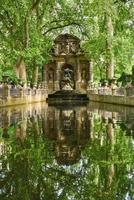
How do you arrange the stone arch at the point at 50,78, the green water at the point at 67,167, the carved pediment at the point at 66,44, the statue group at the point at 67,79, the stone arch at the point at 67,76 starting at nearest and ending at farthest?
the green water at the point at 67,167 < the carved pediment at the point at 66,44 < the statue group at the point at 67,79 < the stone arch at the point at 67,76 < the stone arch at the point at 50,78

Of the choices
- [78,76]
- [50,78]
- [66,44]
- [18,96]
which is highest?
[66,44]

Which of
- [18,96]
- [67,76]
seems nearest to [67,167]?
[18,96]

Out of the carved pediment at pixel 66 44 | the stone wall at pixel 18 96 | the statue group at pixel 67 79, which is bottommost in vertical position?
the stone wall at pixel 18 96

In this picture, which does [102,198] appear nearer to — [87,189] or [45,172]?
[87,189]

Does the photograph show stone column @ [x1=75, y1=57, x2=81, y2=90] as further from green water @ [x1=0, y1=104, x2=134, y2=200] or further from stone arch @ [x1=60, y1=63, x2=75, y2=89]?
green water @ [x1=0, y1=104, x2=134, y2=200]

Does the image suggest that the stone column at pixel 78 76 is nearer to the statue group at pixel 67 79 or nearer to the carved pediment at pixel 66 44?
the statue group at pixel 67 79

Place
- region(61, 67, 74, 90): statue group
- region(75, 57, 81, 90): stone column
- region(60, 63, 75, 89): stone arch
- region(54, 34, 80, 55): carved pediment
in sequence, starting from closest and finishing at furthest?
region(54, 34, 80, 55): carved pediment
region(75, 57, 81, 90): stone column
region(61, 67, 74, 90): statue group
region(60, 63, 75, 89): stone arch

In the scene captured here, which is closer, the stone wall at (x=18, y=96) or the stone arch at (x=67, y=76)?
the stone wall at (x=18, y=96)

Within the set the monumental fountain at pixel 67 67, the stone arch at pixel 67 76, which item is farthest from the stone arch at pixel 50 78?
the stone arch at pixel 67 76

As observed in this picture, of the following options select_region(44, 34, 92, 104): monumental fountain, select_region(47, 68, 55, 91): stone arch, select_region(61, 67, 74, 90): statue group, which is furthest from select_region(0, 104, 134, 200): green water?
select_region(47, 68, 55, 91): stone arch

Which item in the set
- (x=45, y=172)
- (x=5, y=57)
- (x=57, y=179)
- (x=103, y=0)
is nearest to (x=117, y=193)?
(x=57, y=179)

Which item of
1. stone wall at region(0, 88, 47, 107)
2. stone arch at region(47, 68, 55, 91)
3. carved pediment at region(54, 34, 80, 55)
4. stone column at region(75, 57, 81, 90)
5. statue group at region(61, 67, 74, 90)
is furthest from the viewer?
stone arch at region(47, 68, 55, 91)

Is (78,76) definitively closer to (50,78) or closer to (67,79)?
(67,79)

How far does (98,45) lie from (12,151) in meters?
37.8
